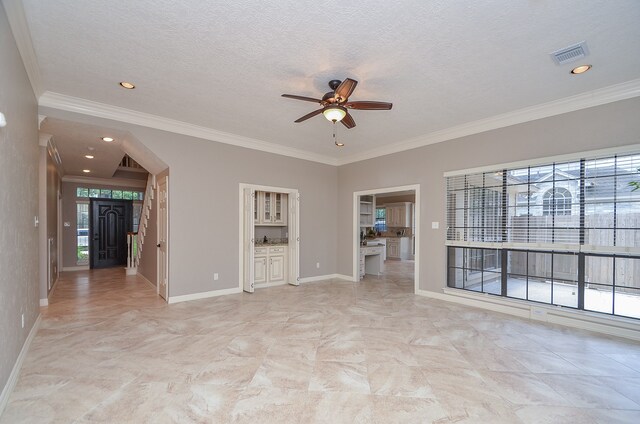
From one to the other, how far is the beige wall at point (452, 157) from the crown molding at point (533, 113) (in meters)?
0.07

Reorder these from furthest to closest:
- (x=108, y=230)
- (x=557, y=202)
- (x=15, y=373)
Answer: (x=108, y=230) → (x=557, y=202) → (x=15, y=373)

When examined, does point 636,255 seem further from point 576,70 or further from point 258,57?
point 258,57

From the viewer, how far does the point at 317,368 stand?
8.98ft

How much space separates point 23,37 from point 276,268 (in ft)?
16.1

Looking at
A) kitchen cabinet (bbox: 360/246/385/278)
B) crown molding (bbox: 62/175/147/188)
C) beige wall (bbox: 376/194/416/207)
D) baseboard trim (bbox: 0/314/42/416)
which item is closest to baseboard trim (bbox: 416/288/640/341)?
kitchen cabinet (bbox: 360/246/385/278)

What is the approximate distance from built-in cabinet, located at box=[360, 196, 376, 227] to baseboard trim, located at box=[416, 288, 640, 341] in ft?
9.06

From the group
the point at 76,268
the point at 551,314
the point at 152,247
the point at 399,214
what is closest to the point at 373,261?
the point at 551,314

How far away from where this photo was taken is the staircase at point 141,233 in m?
6.25

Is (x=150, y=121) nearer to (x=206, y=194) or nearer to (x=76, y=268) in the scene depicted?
(x=206, y=194)

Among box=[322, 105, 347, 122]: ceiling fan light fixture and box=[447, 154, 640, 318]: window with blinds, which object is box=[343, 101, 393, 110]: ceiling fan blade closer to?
box=[322, 105, 347, 122]: ceiling fan light fixture

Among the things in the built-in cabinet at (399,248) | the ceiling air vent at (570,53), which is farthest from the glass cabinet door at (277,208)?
the built-in cabinet at (399,248)

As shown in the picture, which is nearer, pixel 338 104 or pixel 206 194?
pixel 338 104

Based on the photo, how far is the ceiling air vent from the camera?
2.70 meters

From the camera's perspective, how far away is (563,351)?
10.2ft
